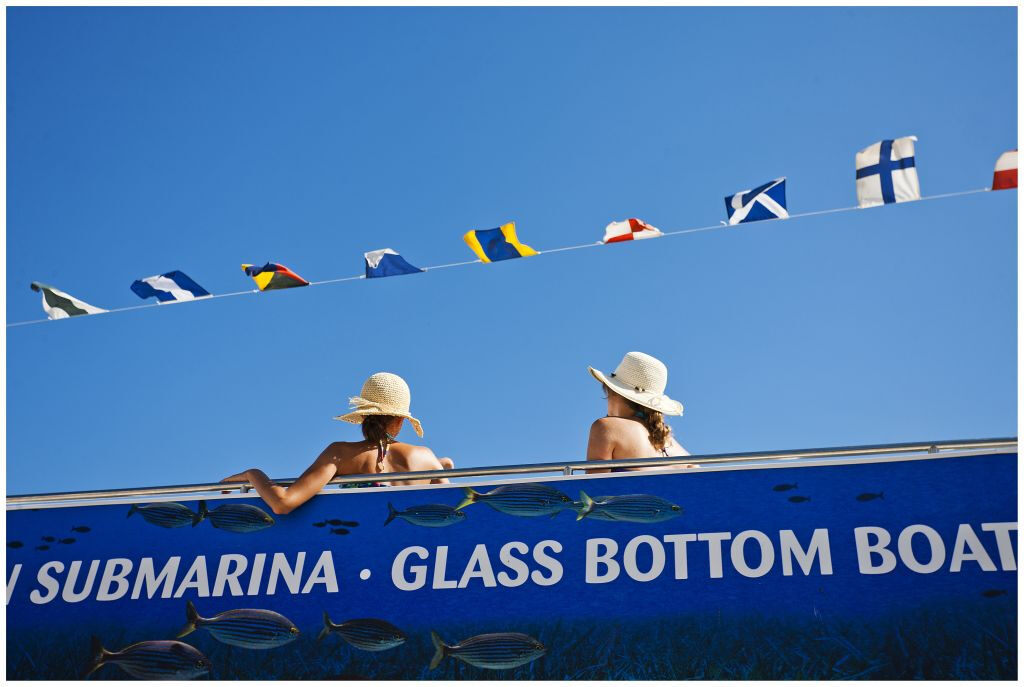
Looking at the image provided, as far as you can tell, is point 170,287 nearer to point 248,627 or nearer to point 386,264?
point 386,264

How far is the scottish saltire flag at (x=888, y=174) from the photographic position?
504 cm

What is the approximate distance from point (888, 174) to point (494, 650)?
10.4ft

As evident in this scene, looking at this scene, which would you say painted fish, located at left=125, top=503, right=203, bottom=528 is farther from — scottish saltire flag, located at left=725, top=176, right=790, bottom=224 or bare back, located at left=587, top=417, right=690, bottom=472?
scottish saltire flag, located at left=725, top=176, right=790, bottom=224

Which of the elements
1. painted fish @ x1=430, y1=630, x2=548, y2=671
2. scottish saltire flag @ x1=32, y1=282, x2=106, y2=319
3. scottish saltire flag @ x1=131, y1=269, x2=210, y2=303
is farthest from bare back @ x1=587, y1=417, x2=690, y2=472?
scottish saltire flag @ x1=32, y1=282, x2=106, y2=319

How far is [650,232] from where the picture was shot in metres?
5.61

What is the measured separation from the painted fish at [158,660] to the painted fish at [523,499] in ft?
4.11

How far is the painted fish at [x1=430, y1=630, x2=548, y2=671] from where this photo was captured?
3.72m

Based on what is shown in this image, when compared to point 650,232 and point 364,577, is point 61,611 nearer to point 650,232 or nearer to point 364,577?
point 364,577

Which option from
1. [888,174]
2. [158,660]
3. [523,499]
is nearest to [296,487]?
[158,660]

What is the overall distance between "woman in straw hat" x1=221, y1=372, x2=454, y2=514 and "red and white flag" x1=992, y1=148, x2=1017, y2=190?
3095 mm

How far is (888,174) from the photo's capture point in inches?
200

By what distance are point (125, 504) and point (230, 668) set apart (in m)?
1.02

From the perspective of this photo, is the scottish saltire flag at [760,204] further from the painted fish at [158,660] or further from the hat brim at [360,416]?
the painted fish at [158,660]

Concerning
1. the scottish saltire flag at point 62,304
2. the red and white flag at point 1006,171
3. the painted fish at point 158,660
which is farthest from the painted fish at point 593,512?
the scottish saltire flag at point 62,304
